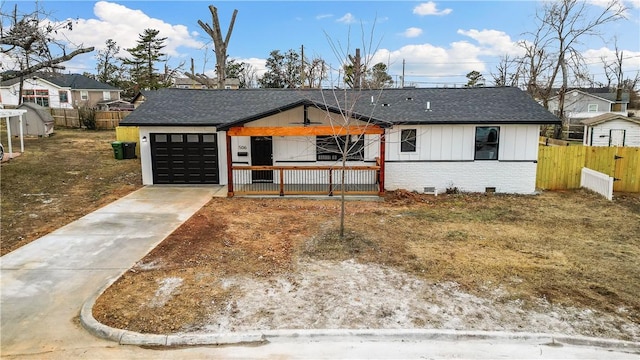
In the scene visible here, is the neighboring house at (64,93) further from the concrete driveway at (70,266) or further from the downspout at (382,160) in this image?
the downspout at (382,160)

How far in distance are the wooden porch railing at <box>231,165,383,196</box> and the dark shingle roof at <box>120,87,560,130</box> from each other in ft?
6.57

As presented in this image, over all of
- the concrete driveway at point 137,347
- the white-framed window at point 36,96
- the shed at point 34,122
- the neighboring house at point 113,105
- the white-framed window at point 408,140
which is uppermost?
the white-framed window at point 36,96

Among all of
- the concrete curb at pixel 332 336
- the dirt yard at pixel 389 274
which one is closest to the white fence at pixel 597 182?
the dirt yard at pixel 389 274

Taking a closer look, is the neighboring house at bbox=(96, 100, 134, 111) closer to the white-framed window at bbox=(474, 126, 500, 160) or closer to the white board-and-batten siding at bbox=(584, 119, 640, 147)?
the white-framed window at bbox=(474, 126, 500, 160)

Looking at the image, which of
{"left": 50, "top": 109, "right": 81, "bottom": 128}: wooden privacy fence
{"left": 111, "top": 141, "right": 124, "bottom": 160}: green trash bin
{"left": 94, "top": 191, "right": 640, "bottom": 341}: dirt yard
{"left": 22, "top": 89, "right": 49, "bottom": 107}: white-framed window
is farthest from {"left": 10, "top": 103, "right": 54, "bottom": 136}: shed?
{"left": 22, "top": 89, "right": 49, "bottom": 107}: white-framed window

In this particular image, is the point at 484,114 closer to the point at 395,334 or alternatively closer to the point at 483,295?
the point at 483,295

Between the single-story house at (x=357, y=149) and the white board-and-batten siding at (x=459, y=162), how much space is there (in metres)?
0.03

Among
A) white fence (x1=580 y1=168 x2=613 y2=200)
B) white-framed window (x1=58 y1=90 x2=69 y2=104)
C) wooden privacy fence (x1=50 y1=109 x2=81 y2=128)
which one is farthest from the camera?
white-framed window (x1=58 y1=90 x2=69 y2=104)

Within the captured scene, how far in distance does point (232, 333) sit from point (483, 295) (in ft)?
12.4

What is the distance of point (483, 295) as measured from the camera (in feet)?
20.9

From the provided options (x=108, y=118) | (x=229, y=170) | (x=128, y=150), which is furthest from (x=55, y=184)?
(x=108, y=118)

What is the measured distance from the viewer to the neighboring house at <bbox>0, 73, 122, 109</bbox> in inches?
1841

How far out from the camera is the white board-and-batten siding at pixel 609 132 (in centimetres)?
2203

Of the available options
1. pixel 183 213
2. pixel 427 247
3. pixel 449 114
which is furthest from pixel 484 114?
pixel 183 213
